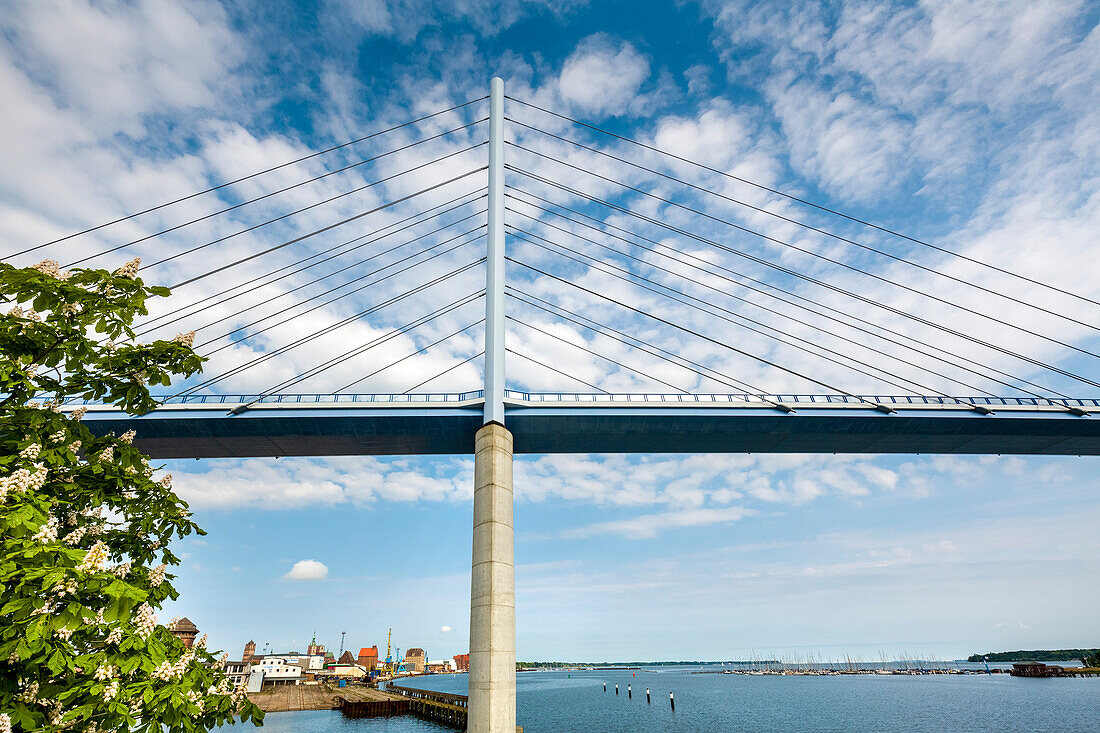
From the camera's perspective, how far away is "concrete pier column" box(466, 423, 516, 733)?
2262 centimetres

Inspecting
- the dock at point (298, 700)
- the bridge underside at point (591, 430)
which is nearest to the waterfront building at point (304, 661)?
the dock at point (298, 700)

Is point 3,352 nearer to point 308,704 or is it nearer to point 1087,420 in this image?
Answer: point 1087,420

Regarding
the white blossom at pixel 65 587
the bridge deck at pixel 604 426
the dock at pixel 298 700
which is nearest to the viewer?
the white blossom at pixel 65 587

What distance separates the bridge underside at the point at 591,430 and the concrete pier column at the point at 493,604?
16.1 ft

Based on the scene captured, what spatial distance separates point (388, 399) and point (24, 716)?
28051 millimetres

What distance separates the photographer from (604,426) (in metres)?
33.3

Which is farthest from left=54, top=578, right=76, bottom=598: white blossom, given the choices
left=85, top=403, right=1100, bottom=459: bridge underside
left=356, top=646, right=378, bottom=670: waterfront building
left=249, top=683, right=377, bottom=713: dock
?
left=356, top=646, right=378, bottom=670: waterfront building

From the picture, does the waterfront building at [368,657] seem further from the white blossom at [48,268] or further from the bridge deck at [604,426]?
the white blossom at [48,268]

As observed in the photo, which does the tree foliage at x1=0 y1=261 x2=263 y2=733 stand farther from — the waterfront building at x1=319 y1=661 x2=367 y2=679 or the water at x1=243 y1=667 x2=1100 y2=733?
the waterfront building at x1=319 y1=661 x2=367 y2=679

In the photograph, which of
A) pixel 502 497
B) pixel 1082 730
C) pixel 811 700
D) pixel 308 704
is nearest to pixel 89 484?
pixel 502 497

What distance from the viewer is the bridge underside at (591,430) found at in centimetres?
3116

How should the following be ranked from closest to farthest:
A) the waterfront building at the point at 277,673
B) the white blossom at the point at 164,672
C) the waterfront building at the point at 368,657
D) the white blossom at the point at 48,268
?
the white blossom at the point at 164,672 → the white blossom at the point at 48,268 → the waterfront building at the point at 277,673 → the waterfront building at the point at 368,657

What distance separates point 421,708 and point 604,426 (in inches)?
1820

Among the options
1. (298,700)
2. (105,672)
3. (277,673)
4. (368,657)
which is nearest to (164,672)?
(105,672)
